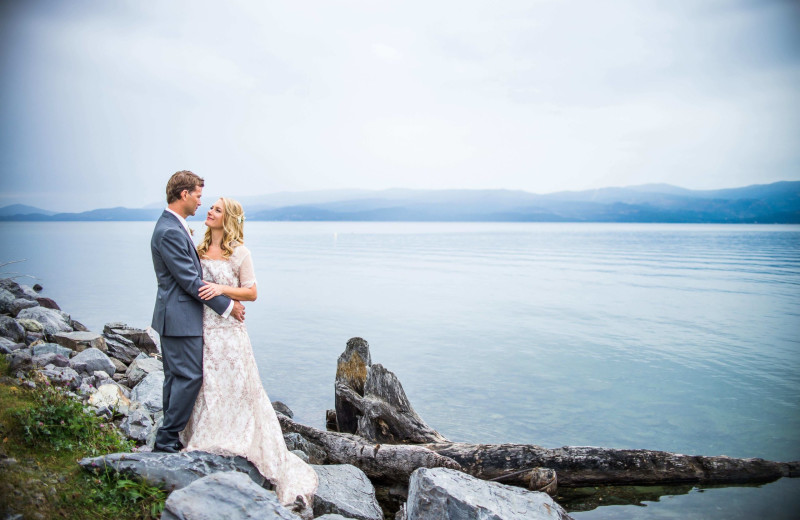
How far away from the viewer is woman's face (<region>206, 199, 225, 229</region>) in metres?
5.36

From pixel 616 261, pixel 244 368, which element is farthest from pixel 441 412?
pixel 616 261

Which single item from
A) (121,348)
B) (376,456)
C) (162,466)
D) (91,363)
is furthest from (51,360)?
(376,456)

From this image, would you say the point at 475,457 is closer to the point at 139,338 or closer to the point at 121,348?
the point at 121,348

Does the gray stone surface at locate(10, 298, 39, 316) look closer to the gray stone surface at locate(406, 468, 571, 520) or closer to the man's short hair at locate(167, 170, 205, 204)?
the man's short hair at locate(167, 170, 205, 204)

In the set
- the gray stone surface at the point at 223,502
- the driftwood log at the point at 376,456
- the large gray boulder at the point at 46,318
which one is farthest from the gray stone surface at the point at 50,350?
the gray stone surface at the point at 223,502

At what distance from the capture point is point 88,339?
1159cm

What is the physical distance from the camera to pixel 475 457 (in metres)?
6.94

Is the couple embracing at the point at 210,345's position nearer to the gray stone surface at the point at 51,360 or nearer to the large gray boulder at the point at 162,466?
the large gray boulder at the point at 162,466

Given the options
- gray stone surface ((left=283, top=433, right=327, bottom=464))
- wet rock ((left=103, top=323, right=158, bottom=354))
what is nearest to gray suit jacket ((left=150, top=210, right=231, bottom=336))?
gray stone surface ((left=283, top=433, right=327, bottom=464))

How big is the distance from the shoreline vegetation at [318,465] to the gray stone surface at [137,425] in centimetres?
1

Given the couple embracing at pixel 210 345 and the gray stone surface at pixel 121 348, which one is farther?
the gray stone surface at pixel 121 348

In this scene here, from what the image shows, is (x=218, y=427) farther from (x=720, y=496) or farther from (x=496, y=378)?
(x=496, y=378)

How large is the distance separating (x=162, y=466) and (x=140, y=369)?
254 inches

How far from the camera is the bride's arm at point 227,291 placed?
507 cm
